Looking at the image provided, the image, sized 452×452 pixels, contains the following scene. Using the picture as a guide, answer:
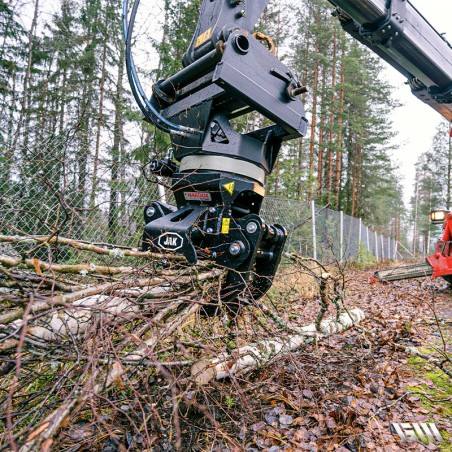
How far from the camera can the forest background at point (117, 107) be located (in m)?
3.78

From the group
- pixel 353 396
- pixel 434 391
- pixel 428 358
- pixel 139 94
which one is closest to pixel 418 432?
pixel 353 396

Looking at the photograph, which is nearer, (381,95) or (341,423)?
(341,423)

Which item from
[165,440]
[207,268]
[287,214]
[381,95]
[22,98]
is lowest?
[165,440]

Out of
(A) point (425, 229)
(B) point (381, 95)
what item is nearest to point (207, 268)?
(B) point (381, 95)

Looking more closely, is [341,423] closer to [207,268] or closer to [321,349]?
[321,349]

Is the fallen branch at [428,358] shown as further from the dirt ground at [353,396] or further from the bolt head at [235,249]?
the bolt head at [235,249]

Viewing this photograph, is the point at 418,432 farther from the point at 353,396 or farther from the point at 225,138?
the point at 225,138

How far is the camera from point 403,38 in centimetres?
304

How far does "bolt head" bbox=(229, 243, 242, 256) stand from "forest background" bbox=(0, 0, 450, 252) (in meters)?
0.87

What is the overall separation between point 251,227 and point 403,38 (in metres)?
2.32

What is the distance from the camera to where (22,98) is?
38.3ft

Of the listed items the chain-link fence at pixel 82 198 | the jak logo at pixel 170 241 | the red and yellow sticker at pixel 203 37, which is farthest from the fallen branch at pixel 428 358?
the red and yellow sticker at pixel 203 37

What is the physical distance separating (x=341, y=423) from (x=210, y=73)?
7.81ft

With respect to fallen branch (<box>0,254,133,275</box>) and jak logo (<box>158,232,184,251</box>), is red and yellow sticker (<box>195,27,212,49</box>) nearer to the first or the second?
jak logo (<box>158,232,184,251</box>)
